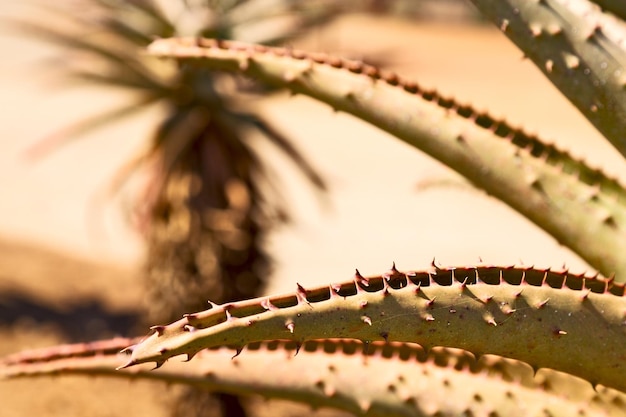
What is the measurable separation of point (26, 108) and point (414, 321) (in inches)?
439

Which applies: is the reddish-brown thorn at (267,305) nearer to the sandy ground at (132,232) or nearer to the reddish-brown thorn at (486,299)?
the reddish-brown thorn at (486,299)

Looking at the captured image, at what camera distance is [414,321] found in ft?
4.18

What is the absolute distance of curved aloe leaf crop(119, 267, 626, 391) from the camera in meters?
1.21

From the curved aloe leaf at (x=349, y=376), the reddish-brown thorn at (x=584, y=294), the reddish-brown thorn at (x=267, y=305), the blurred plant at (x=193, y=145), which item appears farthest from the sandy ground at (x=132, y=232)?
the reddish-brown thorn at (x=267, y=305)

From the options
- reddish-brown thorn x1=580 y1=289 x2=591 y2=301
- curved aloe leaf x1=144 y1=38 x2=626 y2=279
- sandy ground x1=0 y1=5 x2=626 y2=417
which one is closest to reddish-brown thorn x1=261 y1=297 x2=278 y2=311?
reddish-brown thorn x1=580 y1=289 x2=591 y2=301

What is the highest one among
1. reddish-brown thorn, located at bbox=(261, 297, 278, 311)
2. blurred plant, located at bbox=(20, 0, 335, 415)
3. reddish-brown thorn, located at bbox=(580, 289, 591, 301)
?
reddish-brown thorn, located at bbox=(261, 297, 278, 311)

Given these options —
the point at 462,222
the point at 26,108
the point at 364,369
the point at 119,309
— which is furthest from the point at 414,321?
the point at 26,108

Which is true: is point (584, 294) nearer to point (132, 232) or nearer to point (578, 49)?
point (578, 49)

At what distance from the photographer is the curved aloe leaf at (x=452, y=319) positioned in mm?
1215

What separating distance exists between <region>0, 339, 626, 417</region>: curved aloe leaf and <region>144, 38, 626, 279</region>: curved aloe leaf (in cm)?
27

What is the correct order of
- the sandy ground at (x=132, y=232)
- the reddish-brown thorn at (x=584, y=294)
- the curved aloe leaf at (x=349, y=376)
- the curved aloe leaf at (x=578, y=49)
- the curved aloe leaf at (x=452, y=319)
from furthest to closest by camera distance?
the sandy ground at (x=132, y=232)
the curved aloe leaf at (x=349, y=376)
the curved aloe leaf at (x=578, y=49)
the reddish-brown thorn at (x=584, y=294)
the curved aloe leaf at (x=452, y=319)

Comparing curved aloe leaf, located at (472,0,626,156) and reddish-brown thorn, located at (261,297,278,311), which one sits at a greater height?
curved aloe leaf, located at (472,0,626,156)

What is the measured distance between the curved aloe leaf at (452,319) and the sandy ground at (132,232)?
700 mm

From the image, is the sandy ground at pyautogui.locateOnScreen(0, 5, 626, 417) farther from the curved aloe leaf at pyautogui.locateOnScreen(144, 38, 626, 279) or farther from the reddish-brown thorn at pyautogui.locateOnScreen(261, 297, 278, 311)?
the reddish-brown thorn at pyautogui.locateOnScreen(261, 297, 278, 311)
